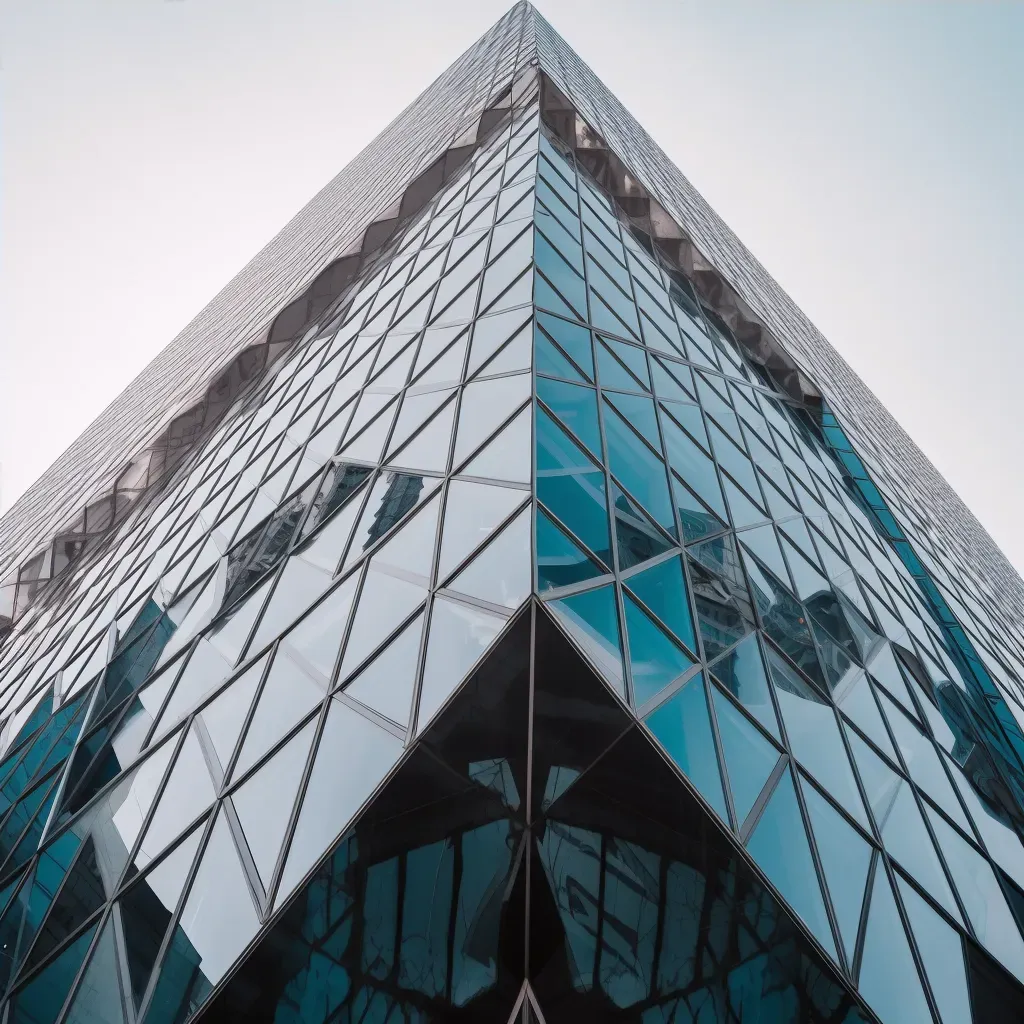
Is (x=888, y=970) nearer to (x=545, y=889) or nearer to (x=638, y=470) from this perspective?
(x=545, y=889)

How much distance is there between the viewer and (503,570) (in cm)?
790

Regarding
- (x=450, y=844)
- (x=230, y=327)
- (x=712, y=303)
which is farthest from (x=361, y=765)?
(x=230, y=327)

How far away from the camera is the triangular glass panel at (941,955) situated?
26.1 ft

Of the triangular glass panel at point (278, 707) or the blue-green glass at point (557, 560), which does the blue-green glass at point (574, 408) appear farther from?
the triangular glass panel at point (278, 707)

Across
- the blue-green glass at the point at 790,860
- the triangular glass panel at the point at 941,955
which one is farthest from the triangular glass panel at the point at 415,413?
the triangular glass panel at the point at 941,955

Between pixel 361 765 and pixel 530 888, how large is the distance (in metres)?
1.95

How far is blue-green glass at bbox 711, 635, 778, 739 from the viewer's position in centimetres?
868

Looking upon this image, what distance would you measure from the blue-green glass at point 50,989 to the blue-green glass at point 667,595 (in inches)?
276

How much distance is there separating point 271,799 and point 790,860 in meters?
5.08

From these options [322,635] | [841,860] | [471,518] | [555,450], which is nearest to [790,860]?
[841,860]

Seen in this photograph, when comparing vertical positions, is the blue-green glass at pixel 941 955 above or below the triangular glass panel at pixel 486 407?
below

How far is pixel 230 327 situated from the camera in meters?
37.5

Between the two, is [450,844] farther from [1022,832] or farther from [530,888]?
[1022,832]

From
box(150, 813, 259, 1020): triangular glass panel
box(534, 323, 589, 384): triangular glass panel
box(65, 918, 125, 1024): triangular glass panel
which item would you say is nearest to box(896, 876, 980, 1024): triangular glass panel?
box(150, 813, 259, 1020): triangular glass panel
